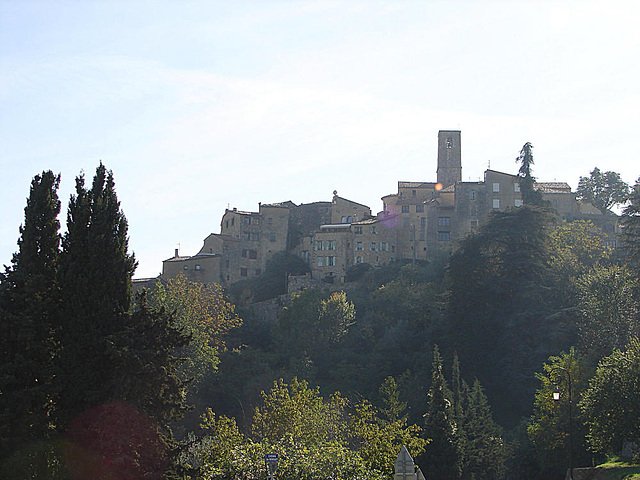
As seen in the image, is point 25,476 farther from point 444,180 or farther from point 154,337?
point 444,180

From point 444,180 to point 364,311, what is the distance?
33.0m

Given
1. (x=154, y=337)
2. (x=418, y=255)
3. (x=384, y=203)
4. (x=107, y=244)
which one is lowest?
(x=154, y=337)

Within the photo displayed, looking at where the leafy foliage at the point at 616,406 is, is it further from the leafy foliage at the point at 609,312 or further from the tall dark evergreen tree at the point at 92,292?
the tall dark evergreen tree at the point at 92,292

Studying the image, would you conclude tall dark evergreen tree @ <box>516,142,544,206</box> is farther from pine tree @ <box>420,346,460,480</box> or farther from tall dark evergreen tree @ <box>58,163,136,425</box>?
tall dark evergreen tree @ <box>58,163,136,425</box>

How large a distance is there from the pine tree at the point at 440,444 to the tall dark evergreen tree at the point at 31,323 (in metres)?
23.3

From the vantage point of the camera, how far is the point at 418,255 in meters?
90.4

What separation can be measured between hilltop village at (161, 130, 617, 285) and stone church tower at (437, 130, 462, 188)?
489 inches

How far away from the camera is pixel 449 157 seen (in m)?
111

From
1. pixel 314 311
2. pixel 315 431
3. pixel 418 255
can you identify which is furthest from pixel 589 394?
pixel 418 255

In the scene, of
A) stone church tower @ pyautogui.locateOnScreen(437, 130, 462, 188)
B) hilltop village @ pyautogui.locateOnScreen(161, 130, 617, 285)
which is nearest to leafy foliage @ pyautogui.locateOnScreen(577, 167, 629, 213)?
hilltop village @ pyautogui.locateOnScreen(161, 130, 617, 285)

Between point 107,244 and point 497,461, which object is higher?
point 107,244

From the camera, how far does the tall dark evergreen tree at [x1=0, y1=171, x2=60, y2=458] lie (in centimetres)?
2766

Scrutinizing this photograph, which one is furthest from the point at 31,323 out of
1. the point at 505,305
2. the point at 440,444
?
the point at 505,305

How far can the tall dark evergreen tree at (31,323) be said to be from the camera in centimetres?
2766
